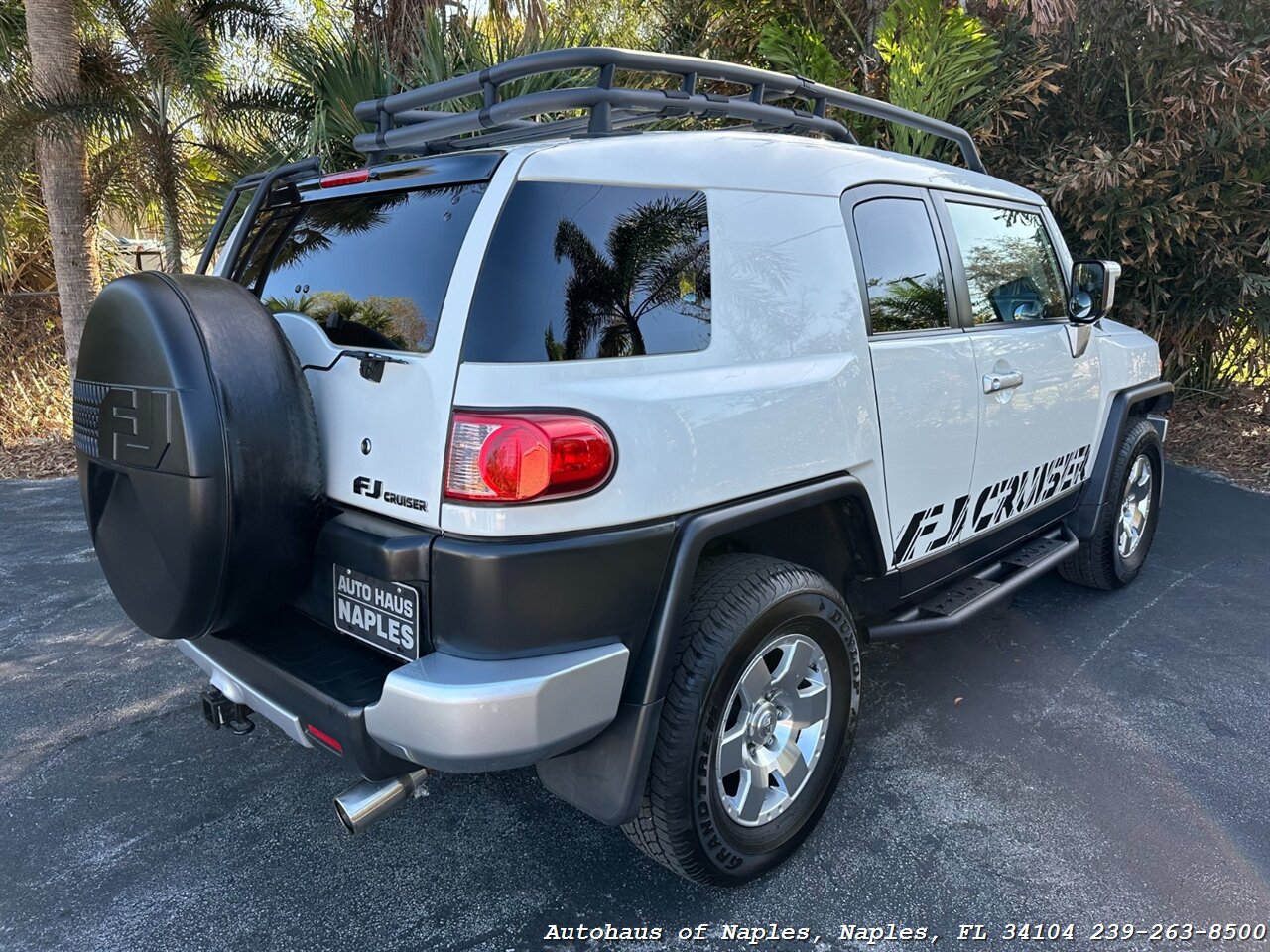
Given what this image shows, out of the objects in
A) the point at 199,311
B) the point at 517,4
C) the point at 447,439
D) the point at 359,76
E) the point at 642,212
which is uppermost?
the point at 517,4

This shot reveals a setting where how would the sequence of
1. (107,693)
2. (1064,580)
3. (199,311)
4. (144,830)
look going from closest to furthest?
1. (199,311)
2. (144,830)
3. (107,693)
4. (1064,580)

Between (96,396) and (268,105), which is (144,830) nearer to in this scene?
(96,396)

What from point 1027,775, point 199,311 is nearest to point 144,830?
point 199,311

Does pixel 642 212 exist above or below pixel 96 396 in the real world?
above

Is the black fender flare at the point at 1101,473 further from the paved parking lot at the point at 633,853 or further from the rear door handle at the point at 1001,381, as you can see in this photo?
the rear door handle at the point at 1001,381

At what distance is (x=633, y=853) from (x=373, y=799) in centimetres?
86

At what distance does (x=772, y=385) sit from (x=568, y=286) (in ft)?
2.00

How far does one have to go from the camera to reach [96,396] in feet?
7.15

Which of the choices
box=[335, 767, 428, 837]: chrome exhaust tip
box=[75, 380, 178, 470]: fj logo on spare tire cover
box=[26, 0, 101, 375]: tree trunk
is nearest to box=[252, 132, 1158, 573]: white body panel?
box=[75, 380, 178, 470]: fj logo on spare tire cover

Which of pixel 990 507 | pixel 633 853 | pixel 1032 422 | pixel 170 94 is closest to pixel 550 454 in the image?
pixel 633 853

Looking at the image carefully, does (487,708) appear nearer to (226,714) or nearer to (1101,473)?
(226,714)

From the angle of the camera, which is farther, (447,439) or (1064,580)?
(1064,580)

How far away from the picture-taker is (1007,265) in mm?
3455

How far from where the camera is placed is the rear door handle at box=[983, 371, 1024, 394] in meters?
3.01
